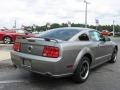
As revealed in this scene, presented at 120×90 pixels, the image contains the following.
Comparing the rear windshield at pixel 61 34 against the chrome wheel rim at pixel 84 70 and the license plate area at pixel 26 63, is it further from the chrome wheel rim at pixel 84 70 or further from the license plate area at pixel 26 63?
the license plate area at pixel 26 63

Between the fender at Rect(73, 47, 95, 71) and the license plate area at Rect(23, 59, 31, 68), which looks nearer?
the license plate area at Rect(23, 59, 31, 68)

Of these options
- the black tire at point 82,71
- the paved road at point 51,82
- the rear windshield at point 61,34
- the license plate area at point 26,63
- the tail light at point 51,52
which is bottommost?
the paved road at point 51,82

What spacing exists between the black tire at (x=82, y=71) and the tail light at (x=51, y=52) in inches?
33.6

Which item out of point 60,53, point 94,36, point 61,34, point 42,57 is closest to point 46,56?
point 42,57

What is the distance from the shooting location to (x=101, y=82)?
253 inches

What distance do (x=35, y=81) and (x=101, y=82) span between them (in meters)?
1.74

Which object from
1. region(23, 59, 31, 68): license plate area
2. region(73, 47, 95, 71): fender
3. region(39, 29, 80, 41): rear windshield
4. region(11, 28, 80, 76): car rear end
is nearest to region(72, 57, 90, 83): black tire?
region(73, 47, 95, 71): fender

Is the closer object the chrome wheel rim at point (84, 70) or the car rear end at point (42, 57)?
the car rear end at point (42, 57)

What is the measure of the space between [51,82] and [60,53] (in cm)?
110

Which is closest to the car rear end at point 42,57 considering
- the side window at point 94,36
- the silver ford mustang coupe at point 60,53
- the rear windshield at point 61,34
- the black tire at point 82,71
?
the silver ford mustang coupe at point 60,53

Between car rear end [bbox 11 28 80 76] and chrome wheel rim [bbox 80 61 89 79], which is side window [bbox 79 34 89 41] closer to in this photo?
car rear end [bbox 11 28 80 76]

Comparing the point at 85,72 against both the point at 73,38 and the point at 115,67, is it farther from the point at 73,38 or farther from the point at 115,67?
the point at 115,67

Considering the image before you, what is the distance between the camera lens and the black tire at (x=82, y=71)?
6096mm

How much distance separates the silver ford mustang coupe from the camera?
552cm
